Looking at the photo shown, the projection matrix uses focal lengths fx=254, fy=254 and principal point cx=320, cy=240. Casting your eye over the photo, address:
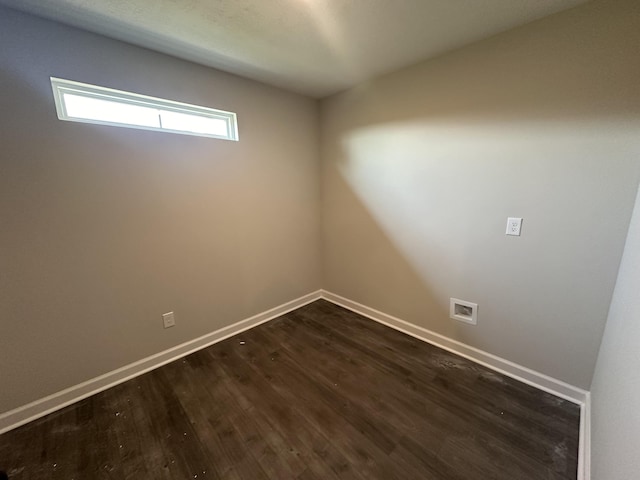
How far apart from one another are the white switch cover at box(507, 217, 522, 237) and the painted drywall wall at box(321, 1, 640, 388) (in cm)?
4

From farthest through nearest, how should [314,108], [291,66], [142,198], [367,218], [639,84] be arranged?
[314,108], [367,218], [291,66], [142,198], [639,84]

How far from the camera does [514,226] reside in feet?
5.71

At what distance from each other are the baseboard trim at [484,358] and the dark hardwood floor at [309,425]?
2.9 inches

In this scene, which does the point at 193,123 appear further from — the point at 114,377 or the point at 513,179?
the point at 513,179

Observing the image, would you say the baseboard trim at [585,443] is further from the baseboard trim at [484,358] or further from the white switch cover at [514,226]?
the white switch cover at [514,226]

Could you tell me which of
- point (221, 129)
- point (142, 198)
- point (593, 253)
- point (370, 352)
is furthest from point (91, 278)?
point (593, 253)

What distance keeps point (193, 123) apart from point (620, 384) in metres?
2.90

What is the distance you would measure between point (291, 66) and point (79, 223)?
6.25ft

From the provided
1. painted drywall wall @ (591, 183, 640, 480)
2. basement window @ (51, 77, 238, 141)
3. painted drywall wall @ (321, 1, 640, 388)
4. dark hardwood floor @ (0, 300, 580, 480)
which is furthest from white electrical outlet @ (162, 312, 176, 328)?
painted drywall wall @ (591, 183, 640, 480)

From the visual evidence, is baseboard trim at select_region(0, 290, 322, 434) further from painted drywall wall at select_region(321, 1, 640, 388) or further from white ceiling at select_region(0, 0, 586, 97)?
white ceiling at select_region(0, 0, 586, 97)

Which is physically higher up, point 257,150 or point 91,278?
point 257,150

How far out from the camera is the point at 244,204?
7.93 feet

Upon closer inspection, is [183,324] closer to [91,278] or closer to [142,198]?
[91,278]

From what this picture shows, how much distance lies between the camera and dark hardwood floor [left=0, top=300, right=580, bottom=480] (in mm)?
1275
